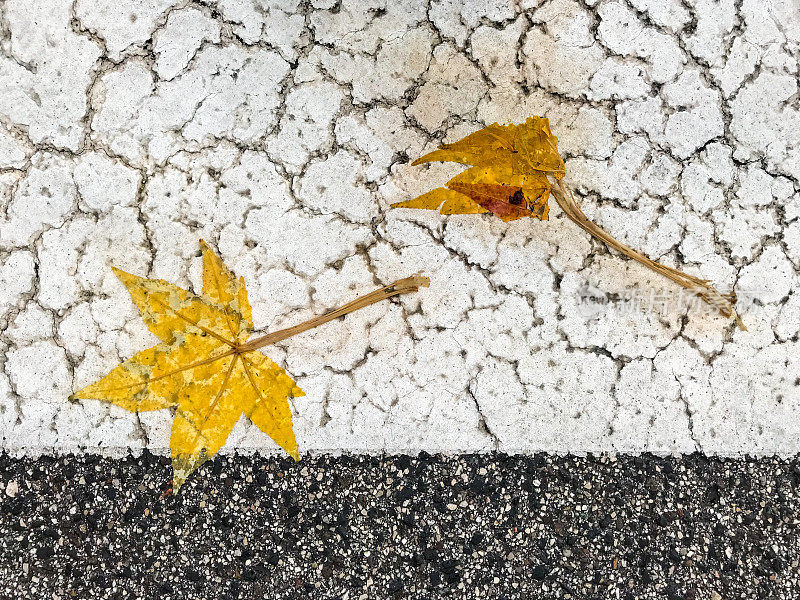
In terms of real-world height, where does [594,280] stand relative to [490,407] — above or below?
above

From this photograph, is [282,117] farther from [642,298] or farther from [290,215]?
[642,298]

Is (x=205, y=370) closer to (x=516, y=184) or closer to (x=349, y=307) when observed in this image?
(x=349, y=307)

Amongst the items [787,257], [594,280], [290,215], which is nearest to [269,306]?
[290,215]

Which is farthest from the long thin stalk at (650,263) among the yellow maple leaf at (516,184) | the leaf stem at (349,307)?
the leaf stem at (349,307)

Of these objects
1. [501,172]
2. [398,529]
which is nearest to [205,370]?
[398,529]

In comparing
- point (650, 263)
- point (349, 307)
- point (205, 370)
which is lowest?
point (205, 370)

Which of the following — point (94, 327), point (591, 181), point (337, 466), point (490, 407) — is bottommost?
point (337, 466)

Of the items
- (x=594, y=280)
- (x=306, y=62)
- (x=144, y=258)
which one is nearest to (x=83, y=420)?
(x=144, y=258)

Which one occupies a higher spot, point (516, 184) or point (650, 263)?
point (516, 184)
